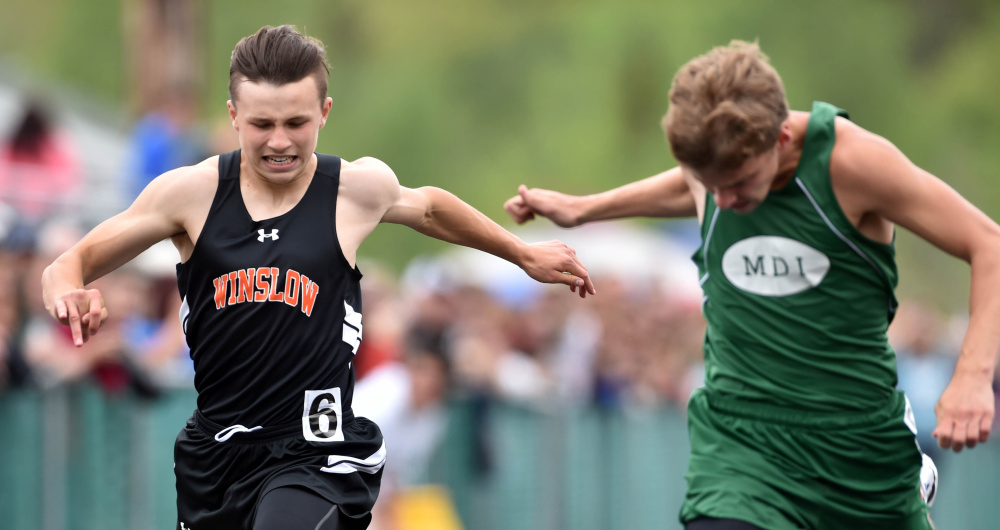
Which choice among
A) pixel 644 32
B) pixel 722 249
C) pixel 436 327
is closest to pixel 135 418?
pixel 436 327

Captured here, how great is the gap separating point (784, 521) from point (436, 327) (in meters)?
5.40

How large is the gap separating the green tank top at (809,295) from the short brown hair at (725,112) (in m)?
0.38

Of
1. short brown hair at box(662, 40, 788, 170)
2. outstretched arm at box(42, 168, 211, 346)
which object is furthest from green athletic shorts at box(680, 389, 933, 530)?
outstretched arm at box(42, 168, 211, 346)

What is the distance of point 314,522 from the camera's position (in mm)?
4715

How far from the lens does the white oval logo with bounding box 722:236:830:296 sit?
511cm

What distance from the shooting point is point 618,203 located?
585cm

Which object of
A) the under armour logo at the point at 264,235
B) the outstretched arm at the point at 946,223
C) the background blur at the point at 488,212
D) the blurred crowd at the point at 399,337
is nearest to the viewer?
the outstretched arm at the point at 946,223

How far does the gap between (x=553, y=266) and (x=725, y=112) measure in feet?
3.67

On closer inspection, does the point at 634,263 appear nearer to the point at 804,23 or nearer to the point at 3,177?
the point at 804,23

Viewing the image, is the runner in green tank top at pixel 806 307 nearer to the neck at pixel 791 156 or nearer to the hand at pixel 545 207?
the neck at pixel 791 156

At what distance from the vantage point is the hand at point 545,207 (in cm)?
602

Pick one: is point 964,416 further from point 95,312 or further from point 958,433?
point 95,312

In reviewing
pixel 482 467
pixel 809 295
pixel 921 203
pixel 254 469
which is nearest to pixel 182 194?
pixel 254 469

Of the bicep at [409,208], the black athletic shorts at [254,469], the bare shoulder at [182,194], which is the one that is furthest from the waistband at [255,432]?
→ the bicep at [409,208]
